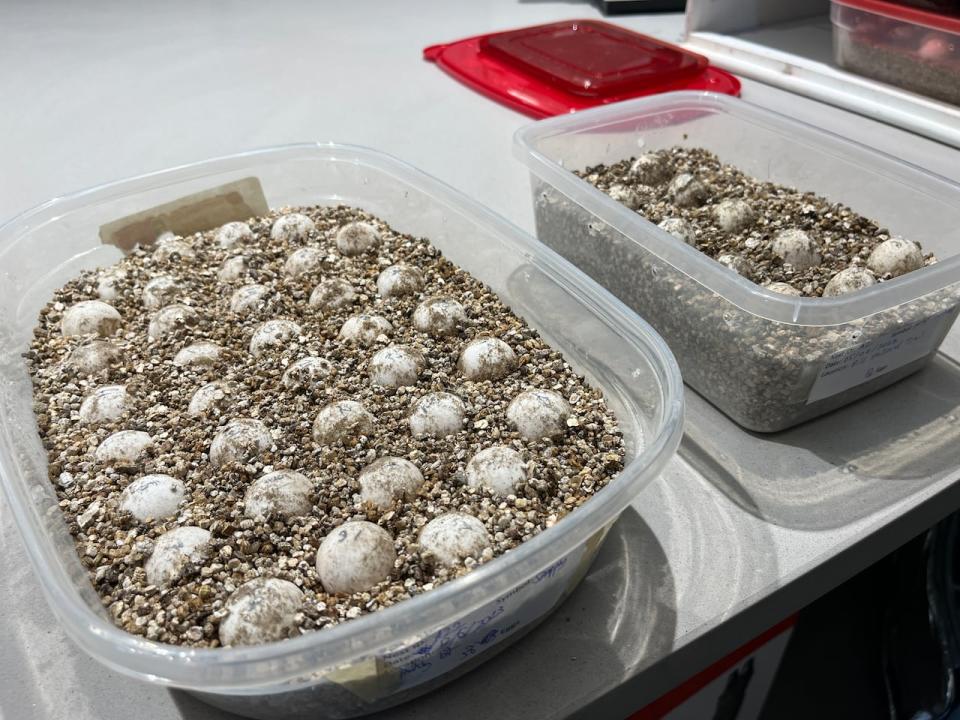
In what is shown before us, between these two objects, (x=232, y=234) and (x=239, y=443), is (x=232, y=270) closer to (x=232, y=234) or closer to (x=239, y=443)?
(x=232, y=234)

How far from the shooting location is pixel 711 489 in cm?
75

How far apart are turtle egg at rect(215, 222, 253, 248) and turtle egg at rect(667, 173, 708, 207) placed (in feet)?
1.94

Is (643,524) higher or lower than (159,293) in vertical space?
lower

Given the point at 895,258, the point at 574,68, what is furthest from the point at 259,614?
the point at 574,68

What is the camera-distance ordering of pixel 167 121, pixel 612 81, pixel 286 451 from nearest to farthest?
1. pixel 286 451
2. pixel 612 81
3. pixel 167 121

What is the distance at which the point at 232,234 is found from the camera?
1.11m

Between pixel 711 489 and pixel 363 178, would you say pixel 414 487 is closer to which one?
pixel 711 489

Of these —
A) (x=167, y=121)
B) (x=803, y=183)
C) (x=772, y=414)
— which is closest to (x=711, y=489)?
(x=772, y=414)

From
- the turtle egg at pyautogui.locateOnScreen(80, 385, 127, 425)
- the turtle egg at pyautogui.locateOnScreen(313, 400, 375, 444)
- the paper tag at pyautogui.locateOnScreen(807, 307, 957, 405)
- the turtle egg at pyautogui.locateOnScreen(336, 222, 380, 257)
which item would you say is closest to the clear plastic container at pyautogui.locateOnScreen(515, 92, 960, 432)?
the paper tag at pyautogui.locateOnScreen(807, 307, 957, 405)

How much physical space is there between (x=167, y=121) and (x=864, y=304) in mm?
1373

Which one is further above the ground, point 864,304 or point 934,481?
point 864,304

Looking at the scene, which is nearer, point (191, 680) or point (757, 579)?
point (191, 680)

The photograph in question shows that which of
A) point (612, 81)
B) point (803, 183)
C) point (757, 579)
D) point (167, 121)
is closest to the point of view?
point (757, 579)

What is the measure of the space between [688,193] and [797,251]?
19 cm
